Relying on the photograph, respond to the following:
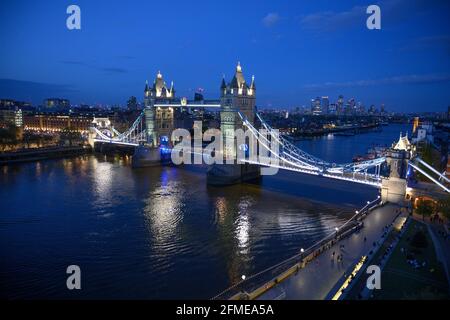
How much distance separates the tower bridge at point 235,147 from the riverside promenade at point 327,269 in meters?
5.23

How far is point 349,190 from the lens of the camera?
90.3 feet

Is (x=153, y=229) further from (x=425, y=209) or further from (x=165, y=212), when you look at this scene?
(x=425, y=209)

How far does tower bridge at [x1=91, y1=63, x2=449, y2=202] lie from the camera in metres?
20.5

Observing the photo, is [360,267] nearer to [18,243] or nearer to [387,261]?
[387,261]

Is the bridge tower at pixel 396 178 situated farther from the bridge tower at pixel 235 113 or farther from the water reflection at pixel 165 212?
Result: the bridge tower at pixel 235 113

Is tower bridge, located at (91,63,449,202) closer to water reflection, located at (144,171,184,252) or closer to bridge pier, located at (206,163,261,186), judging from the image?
bridge pier, located at (206,163,261,186)

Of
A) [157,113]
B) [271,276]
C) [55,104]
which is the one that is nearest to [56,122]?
[157,113]

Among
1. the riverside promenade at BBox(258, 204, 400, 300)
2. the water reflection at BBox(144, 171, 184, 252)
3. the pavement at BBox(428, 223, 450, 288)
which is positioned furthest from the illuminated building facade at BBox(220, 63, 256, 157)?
the pavement at BBox(428, 223, 450, 288)

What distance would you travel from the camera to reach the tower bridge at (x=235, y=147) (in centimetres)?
2051

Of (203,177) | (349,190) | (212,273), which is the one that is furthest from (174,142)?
(212,273)

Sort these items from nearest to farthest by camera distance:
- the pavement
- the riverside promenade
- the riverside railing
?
the riverside promenade → the riverside railing → the pavement

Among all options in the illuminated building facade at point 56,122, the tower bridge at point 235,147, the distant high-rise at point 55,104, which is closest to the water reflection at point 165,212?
the tower bridge at point 235,147

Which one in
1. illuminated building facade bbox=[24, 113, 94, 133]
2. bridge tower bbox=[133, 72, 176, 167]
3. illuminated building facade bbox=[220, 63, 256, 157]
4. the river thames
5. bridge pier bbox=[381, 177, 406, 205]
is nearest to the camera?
the river thames

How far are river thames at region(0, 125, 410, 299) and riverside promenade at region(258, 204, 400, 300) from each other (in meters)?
2.91
